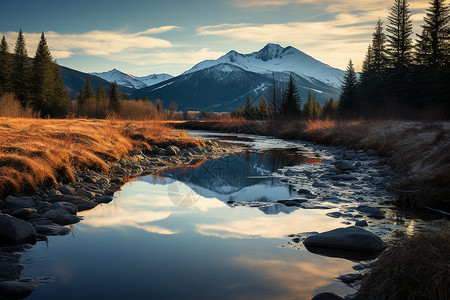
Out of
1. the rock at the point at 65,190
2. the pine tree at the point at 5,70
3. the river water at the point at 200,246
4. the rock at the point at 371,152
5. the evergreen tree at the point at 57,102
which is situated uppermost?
the pine tree at the point at 5,70

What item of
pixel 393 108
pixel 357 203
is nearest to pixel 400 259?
pixel 357 203

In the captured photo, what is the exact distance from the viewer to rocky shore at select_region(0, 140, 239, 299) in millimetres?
4469

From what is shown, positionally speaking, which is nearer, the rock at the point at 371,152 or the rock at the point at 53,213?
the rock at the point at 53,213

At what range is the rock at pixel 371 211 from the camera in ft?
23.2

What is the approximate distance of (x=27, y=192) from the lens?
7.84 metres

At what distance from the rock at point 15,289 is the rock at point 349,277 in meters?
3.78

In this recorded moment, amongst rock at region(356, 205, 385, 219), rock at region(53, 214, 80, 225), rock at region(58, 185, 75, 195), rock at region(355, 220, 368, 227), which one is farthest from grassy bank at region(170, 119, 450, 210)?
rock at region(58, 185, 75, 195)

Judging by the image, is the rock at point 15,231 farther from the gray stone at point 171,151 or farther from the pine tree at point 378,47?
the pine tree at point 378,47

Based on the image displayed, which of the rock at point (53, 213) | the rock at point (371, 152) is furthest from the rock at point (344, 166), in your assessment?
the rock at point (53, 213)

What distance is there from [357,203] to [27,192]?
7.56 m

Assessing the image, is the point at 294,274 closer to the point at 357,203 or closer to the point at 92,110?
the point at 357,203

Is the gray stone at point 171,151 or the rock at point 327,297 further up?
the gray stone at point 171,151

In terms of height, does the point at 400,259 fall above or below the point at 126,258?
above

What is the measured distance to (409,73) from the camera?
44.4 meters
